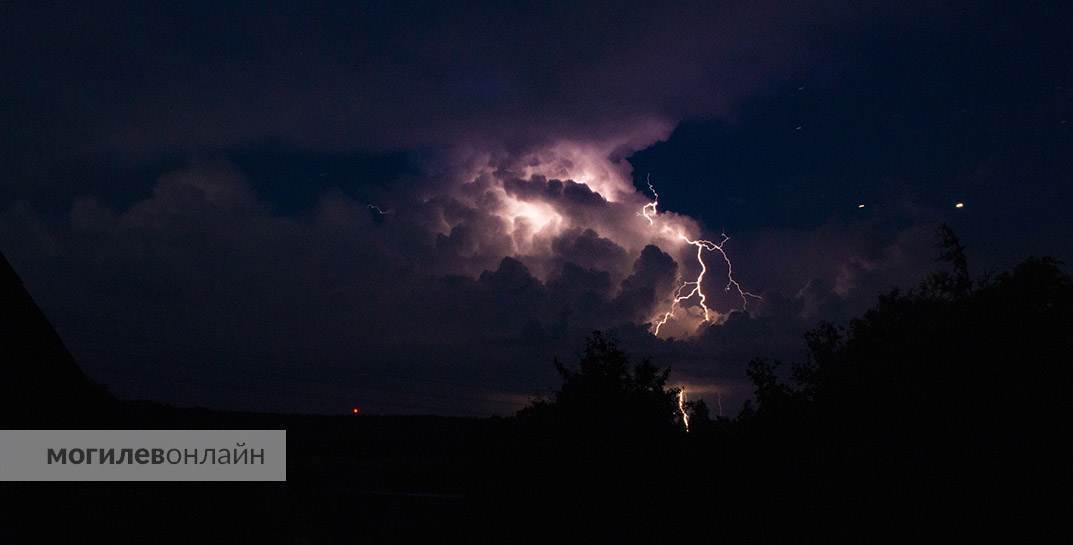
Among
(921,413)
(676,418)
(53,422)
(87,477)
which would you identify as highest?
(676,418)

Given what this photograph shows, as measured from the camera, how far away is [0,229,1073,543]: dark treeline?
39.7ft

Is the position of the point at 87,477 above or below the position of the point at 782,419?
below

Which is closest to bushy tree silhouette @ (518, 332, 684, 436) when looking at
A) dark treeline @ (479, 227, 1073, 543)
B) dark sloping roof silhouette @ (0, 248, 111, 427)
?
dark treeline @ (479, 227, 1073, 543)

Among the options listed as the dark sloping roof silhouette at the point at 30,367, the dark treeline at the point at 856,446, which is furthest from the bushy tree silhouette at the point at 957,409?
the dark sloping roof silhouette at the point at 30,367

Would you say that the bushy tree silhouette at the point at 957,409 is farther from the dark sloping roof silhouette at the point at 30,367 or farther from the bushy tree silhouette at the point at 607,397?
the dark sloping roof silhouette at the point at 30,367

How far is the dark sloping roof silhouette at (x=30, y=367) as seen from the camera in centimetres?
350

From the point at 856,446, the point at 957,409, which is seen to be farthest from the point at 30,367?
the point at 957,409

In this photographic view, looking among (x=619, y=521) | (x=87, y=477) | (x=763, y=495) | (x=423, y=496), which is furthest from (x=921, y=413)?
(x=87, y=477)

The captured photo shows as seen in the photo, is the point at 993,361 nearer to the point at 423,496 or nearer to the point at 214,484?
the point at 423,496

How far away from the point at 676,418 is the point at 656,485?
12.4 feet

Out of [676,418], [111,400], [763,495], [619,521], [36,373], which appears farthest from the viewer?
[676,418]

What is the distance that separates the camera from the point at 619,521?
15.1 metres

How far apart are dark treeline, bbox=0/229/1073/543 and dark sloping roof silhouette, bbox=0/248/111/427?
5.45 m

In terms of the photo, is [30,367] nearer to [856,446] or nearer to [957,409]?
[856,446]
